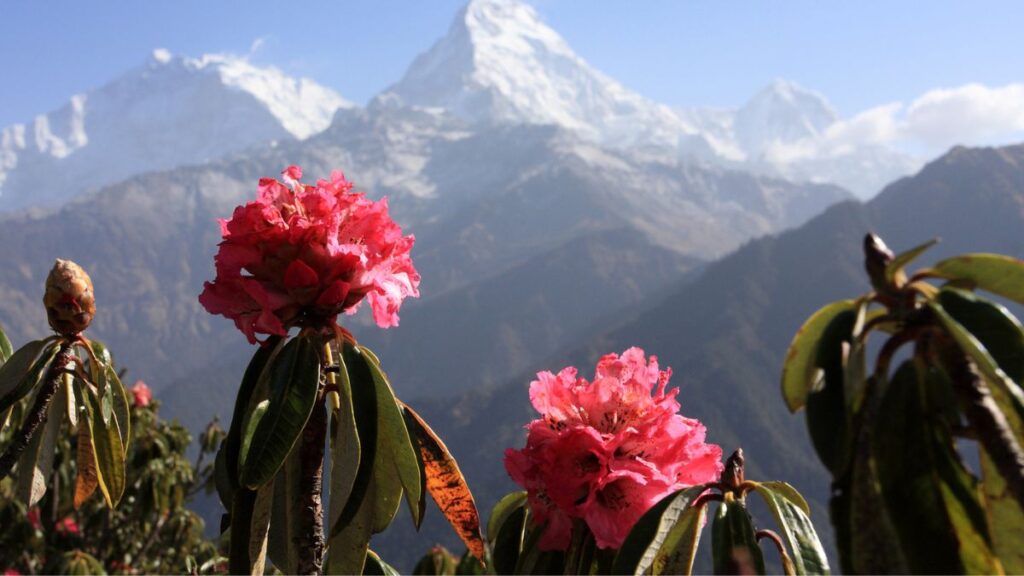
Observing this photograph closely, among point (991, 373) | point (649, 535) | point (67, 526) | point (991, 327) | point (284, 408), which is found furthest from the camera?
point (67, 526)

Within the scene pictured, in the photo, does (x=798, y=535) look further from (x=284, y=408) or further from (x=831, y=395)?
(x=284, y=408)

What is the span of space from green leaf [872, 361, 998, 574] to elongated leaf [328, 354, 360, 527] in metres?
1.21

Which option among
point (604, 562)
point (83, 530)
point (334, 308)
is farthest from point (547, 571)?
point (83, 530)

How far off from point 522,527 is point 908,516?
135cm

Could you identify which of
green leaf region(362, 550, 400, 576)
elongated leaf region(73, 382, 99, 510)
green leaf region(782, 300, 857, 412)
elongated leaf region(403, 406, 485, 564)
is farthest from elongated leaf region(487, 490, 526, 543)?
elongated leaf region(73, 382, 99, 510)

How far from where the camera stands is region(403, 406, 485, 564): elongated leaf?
221 centimetres

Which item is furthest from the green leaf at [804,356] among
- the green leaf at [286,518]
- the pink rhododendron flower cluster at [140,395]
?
the pink rhododendron flower cluster at [140,395]

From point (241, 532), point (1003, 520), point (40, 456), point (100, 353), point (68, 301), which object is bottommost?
point (1003, 520)

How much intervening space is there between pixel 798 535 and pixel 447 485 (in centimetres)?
93

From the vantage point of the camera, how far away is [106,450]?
275 cm

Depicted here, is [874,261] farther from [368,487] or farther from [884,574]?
[368,487]

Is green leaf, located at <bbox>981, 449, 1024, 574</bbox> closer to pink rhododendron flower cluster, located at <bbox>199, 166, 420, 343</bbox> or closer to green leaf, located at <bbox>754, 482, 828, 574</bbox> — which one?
green leaf, located at <bbox>754, 482, 828, 574</bbox>

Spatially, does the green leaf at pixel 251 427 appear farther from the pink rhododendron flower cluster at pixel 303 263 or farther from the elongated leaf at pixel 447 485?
the elongated leaf at pixel 447 485

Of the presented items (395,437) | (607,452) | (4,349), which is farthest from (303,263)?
(4,349)
